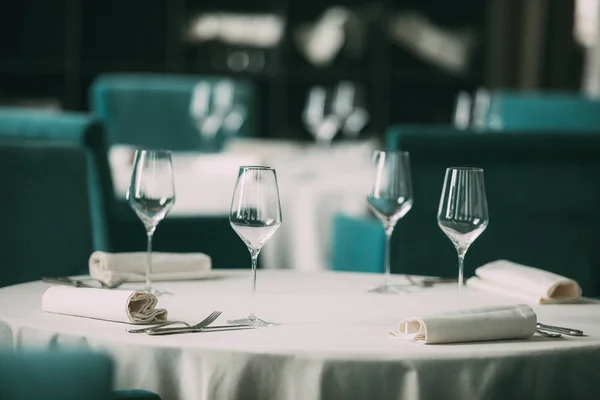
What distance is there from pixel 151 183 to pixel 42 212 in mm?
699

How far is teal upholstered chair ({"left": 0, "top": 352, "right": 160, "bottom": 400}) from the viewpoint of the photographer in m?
0.93

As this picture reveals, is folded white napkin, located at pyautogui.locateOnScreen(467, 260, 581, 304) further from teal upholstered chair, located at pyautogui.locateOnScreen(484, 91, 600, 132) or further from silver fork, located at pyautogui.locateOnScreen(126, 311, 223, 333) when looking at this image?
teal upholstered chair, located at pyautogui.locateOnScreen(484, 91, 600, 132)

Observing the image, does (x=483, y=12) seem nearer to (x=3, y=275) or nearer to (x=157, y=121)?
(x=157, y=121)

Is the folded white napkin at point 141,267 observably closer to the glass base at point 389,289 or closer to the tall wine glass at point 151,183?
the tall wine glass at point 151,183

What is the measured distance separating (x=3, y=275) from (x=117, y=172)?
1769mm

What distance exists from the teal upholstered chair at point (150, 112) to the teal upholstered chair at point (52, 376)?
209 inches

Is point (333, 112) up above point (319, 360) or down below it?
above

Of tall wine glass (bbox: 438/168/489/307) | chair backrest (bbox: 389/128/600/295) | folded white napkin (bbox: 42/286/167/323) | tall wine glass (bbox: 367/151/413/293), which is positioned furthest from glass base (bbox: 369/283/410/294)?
chair backrest (bbox: 389/128/600/295)

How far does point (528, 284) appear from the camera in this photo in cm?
202

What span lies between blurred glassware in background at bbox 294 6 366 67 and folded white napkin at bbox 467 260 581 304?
18.1 feet

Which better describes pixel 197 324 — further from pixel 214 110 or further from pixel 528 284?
pixel 214 110

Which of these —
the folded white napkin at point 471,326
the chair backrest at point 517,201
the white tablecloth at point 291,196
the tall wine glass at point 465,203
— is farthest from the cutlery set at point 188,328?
the white tablecloth at point 291,196

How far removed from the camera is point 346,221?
151 inches

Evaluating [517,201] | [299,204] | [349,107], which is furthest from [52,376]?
[349,107]
